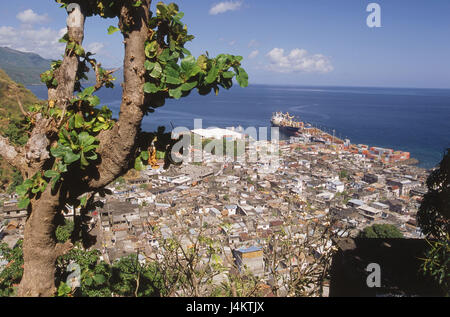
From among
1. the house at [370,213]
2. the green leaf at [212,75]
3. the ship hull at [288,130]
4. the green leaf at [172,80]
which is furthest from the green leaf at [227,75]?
the ship hull at [288,130]

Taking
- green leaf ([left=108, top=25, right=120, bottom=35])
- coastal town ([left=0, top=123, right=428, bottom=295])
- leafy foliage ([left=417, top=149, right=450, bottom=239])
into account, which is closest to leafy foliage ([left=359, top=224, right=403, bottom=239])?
coastal town ([left=0, top=123, right=428, bottom=295])

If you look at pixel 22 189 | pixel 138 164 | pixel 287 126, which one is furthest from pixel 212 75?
pixel 287 126

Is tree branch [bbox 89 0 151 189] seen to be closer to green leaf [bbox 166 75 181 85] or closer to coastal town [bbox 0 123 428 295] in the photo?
green leaf [bbox 166 75 181 85]

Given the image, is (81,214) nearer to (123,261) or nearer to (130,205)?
(123,261)

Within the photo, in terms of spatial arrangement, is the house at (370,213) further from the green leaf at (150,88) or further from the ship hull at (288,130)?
the ship hull at (288,130)
